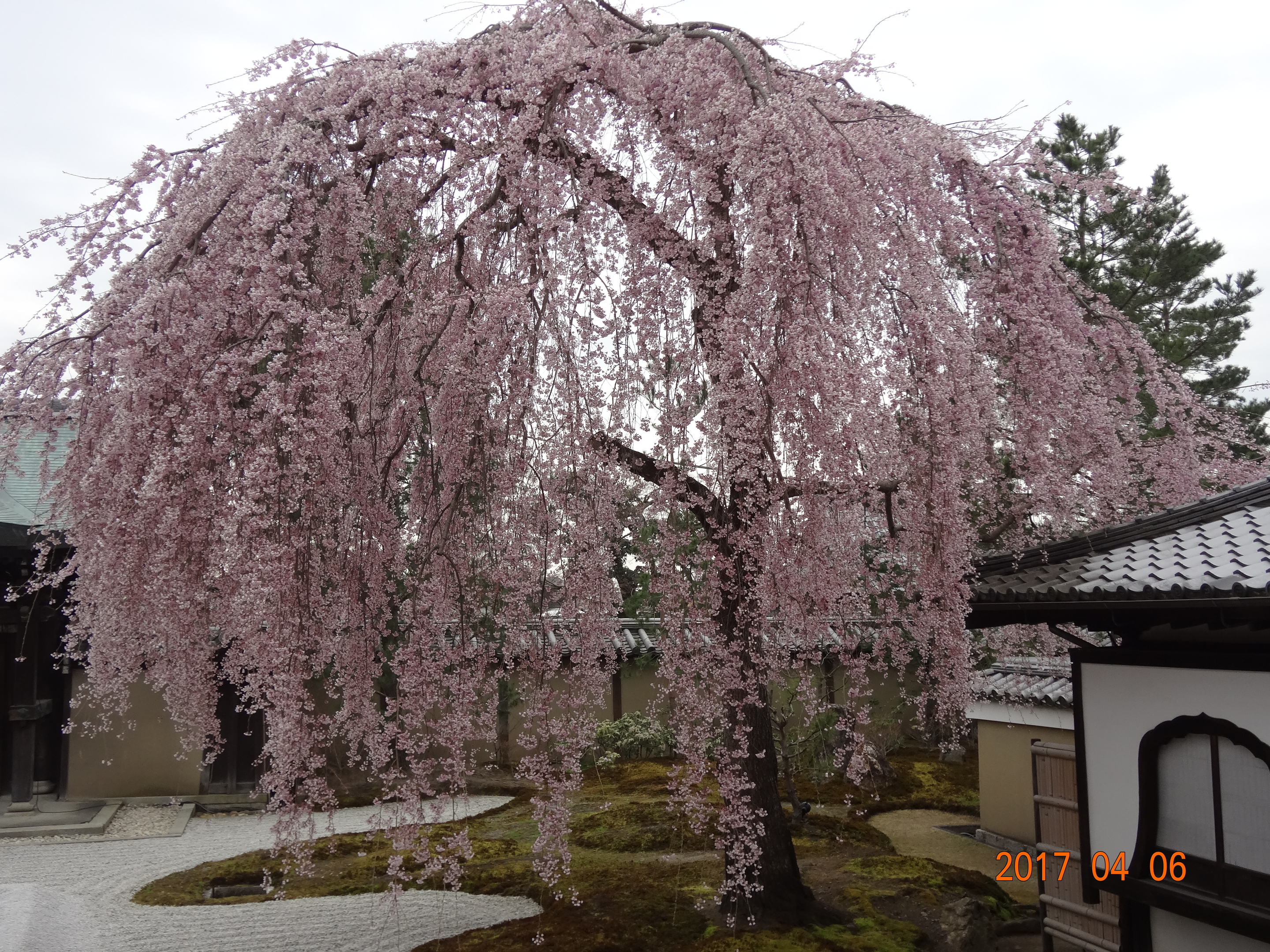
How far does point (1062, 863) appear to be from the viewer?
590 cm

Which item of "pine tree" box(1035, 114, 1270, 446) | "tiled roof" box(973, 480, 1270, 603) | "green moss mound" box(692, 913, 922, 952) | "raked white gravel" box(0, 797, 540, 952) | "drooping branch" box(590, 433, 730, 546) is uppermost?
"pine tree" box(1035, 114, 1270, 446)

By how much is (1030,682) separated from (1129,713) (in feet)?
16.9

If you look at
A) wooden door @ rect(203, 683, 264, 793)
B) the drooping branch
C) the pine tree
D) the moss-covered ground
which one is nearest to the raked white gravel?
the moss-covered ground

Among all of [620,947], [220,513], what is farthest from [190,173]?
[620,947]

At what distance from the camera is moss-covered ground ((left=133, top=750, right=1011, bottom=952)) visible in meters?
6.01

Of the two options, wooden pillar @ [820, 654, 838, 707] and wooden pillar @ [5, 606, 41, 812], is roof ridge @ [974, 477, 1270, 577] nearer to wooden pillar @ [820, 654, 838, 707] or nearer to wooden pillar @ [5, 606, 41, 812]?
wooden pillar @ [820, 654, 838, 707]

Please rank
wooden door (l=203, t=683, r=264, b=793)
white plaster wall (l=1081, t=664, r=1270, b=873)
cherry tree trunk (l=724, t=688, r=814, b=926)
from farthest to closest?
wooden door (l=203, t=683, r=264, b=793) → cherry tree trunk (l=724, t=688, r=814, b=926) → white plaster wall (l=1081, t=664, r=1270, b=873)

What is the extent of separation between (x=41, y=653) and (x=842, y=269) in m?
12.5

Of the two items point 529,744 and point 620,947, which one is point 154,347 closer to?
point 529,744

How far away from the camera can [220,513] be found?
12.0 ft

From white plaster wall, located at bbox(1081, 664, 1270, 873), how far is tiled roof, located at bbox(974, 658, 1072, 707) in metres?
3.81

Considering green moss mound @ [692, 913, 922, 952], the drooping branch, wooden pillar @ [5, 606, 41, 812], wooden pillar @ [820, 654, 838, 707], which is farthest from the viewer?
wooden pillar @ [5, 606, 41, 812]

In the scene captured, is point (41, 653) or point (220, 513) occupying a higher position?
point (220, 513)
